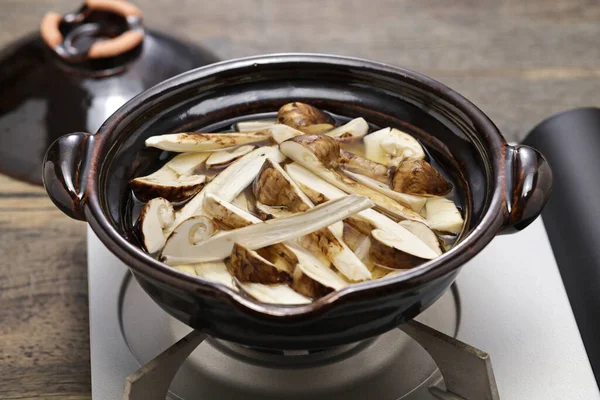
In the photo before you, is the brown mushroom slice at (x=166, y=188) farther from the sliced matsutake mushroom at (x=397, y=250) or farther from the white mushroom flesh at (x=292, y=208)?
the sliced matsutake mushroom at (x=397, y=250)

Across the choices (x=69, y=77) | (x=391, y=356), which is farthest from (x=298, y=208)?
(x=69, y=77)

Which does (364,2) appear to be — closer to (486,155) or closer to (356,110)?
(356,110)

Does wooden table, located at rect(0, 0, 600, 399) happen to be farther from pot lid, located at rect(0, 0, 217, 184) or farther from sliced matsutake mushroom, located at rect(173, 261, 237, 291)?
sliced matsutake mushroom, located at rect(173, 261, 237, 291)

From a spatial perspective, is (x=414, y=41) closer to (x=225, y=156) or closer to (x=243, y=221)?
(x=225, y=156)

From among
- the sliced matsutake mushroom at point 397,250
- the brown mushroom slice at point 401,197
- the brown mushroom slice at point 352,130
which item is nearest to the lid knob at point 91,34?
the brown mushroom slice at point 352,130

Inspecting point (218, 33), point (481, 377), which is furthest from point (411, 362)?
point (218, 33)

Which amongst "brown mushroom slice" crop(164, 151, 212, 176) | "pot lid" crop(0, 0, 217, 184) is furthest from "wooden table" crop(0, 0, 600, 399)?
"brown mushroom slice" crop(164, 151, 212, 176)
